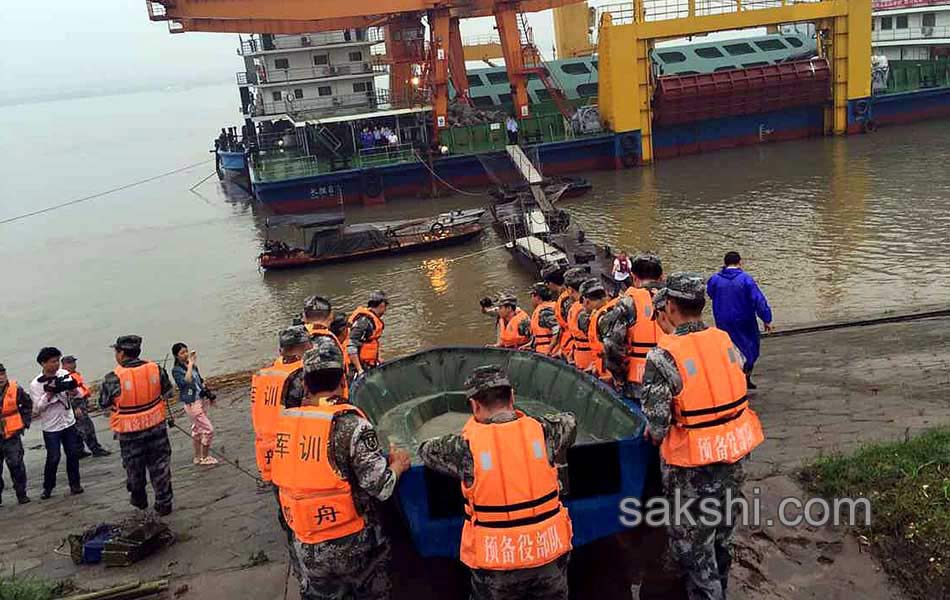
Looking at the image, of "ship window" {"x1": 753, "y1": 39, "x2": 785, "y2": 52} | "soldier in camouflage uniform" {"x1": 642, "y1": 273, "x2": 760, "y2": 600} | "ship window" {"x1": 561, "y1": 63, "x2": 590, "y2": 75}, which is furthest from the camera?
"ship window" {"x1": 753, "y1": 39, "x2": 785, "y2": 52}

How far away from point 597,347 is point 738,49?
37.5m

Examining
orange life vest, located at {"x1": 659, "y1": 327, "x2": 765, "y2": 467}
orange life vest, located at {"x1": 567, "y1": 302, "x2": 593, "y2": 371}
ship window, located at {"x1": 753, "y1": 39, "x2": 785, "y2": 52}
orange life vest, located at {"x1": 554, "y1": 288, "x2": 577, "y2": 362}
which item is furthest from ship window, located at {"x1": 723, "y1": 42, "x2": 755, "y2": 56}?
orange life vest, located at {"x1": 659, "y1": 327, "x2": 765, "y2": 467}

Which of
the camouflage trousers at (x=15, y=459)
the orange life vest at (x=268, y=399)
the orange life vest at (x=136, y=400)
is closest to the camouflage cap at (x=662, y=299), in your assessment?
the orange life vest at (x=268, y=399)

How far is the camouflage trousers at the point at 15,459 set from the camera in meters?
6.74

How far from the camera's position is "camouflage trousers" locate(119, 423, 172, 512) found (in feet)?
19.4

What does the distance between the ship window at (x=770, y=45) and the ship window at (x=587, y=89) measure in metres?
10.1

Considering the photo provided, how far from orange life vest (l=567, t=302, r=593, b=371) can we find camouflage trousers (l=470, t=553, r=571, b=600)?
9.77 feet

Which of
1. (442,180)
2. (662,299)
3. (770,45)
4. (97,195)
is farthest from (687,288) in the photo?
(97,195)

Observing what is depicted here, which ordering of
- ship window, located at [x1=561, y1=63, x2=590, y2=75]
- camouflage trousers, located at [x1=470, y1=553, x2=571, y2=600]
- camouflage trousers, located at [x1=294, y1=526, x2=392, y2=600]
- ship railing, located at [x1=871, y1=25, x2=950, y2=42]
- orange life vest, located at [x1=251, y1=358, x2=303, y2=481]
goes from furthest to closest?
ship railing, located at [x1=871, y1=25, x2=950, y2=42] < ship window, located at [x1=561, y1=63, x2=590, y2=75] < orange life vest, located at [x1=251, y1=358, x2=303, y2=481] < camouflage trousers, located at [x1=294, y1=526, x2=392, y2=600] < camouflage trousers, located at [x1=470, y1=553, x2=571, y2=600]

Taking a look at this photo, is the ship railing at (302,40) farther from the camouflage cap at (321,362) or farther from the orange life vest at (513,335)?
the camouflage cap at (321,362)

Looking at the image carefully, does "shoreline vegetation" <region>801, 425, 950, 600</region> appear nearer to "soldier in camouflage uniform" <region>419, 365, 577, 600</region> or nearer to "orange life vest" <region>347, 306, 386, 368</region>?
"soldier in camouflage uniform" <region>419, 365, 577, 600</region>

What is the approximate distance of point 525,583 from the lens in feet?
10.9

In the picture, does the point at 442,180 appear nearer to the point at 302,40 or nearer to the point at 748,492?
the point at 302,40

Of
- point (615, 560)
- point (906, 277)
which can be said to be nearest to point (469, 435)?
point (615, 560)
